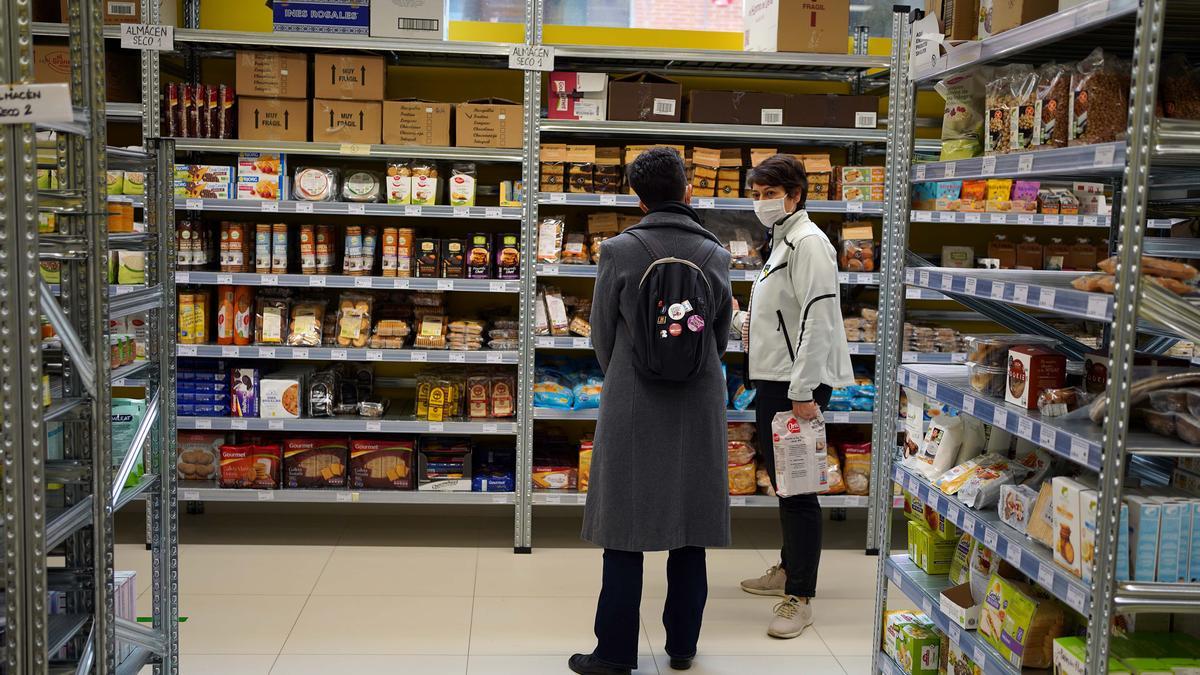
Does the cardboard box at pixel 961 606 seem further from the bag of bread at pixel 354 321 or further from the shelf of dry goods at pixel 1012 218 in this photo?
the bag of bread at pixel 354 321

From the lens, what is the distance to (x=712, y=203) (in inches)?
208

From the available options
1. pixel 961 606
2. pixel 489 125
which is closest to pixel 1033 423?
pixel 961 606

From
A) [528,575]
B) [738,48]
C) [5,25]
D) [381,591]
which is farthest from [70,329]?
[738,48]

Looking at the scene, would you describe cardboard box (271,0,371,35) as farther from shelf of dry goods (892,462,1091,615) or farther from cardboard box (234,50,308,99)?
shelf of dry goods (892,462,1091,615)

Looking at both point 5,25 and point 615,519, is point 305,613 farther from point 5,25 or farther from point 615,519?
point 5,25

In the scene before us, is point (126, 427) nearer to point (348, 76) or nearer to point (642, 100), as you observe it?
point (348, 76)

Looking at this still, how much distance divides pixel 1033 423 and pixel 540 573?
3.05 metres

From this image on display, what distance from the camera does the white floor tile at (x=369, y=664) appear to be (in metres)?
3.81

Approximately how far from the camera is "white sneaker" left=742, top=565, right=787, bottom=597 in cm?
475

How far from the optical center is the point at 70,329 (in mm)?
2326

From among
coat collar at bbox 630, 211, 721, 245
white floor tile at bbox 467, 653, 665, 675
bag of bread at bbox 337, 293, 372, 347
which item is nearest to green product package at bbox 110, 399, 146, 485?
white floor tile at bbox 467, 653, 665, 675

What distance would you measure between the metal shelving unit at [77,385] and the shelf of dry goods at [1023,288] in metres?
2.11

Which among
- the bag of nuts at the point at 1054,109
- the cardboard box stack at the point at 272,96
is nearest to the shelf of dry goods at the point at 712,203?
the cardboard box stack at the point at 272,96

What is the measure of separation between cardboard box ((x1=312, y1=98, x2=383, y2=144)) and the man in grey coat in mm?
2117
